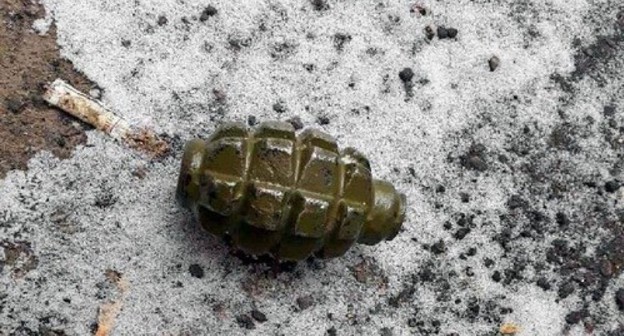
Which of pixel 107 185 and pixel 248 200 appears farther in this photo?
pixel 107 185

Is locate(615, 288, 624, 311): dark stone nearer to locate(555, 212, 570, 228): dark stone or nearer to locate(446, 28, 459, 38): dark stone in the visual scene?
locate(555, 212, 570, 228): dark stone

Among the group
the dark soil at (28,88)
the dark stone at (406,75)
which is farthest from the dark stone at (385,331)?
the dark soil at (28,88)

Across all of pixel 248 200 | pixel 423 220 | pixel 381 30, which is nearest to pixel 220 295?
pixel 248 200

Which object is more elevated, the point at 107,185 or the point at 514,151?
the point at 514,151

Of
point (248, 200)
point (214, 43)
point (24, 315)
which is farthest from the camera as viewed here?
point (214, 43)

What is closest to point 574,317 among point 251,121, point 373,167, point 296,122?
point 373,167

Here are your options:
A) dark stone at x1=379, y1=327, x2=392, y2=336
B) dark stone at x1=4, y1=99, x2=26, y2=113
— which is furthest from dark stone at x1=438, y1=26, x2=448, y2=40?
dark stone at x1=4, y1=99, x2=26, y2=113

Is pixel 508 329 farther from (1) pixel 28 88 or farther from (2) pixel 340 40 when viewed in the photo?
(1) pixel 28 88

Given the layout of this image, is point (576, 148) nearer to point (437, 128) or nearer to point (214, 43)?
point (437, 128)
